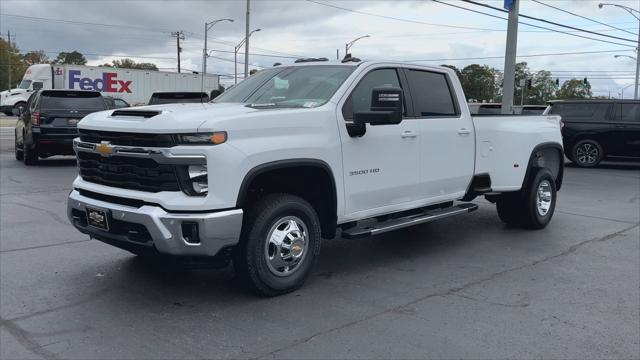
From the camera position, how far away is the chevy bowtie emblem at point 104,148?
4.69 meters

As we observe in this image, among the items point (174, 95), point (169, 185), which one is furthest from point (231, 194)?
point (174, 95)

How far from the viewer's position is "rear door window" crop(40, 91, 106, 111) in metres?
14.0

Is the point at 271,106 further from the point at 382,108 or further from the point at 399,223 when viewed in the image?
the point at 399,223

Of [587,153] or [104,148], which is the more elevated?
[104,148]

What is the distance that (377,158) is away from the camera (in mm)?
5551

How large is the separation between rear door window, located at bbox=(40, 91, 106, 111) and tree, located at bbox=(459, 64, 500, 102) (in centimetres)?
9323

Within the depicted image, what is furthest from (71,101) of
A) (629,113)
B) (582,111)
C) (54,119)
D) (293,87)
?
(629,113)

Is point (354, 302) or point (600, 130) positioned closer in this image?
point (354, 302)

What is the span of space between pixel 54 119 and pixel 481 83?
322 ft

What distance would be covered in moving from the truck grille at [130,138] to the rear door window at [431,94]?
280 centimetres

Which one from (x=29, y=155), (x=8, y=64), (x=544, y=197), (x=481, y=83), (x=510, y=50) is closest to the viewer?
(x=544, y=197)

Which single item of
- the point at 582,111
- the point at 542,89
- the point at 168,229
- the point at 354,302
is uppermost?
the point at 542,89

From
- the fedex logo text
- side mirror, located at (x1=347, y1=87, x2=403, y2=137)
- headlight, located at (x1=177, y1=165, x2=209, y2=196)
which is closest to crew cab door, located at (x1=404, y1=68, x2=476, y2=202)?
side mirror, located at (x1=347, y1=87, x2=403, y2=137)

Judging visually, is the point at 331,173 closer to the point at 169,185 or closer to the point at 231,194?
the point at 231,194
